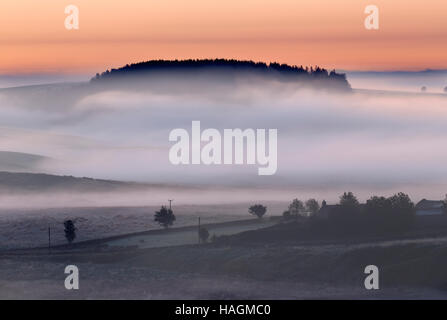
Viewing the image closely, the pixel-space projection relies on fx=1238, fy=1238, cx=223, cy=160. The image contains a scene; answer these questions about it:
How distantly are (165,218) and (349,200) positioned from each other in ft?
71.8

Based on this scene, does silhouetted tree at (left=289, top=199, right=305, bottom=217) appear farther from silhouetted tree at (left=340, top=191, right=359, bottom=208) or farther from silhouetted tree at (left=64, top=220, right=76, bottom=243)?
silhouetted tree at (left=64, top=220, right=76, bottom=243)

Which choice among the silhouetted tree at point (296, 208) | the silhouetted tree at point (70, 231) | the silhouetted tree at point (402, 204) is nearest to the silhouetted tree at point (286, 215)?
the silhouetted tree at point (296, 208)

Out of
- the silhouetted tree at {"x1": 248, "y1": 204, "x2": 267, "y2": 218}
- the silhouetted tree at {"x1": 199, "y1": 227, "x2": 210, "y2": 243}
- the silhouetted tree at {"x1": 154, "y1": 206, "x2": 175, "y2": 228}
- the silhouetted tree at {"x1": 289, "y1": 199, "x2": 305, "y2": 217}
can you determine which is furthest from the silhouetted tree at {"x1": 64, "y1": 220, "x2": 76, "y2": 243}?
the silhouetted tree at {"x1": 289, "y1": 199, "x2": 305, "y2": 217}

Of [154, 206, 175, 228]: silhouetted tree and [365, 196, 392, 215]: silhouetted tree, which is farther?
[154, 206, 175, 228]: silhouetted tree

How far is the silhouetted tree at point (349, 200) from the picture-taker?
123812 millimetres

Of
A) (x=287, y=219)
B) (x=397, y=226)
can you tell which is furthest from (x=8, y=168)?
(x=397, y=226)

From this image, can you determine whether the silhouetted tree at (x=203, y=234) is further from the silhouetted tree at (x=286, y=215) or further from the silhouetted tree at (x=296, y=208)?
the silhouetted tree at (x=296, y=208)

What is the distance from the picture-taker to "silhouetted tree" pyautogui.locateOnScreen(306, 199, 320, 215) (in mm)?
130500

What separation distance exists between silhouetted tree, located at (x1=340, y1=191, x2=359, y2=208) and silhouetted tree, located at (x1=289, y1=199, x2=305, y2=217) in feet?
22.3

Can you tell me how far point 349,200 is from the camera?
126m

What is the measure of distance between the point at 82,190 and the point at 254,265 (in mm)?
79617

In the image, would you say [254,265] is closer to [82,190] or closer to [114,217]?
[114,217]

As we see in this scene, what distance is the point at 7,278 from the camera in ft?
328

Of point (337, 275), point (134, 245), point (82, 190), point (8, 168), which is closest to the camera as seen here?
point (337, 275)
